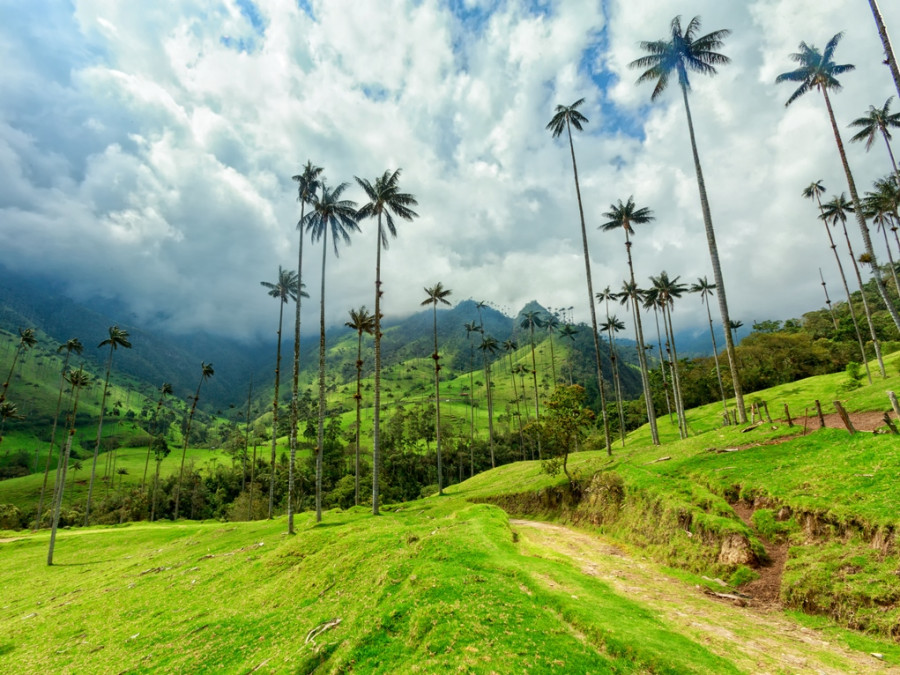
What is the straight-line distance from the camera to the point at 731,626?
1245cm

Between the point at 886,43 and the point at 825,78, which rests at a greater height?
the point at 825,78

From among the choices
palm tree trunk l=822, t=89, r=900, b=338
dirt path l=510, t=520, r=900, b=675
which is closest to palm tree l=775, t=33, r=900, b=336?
palm tree trunk l=822, t=89, r=900, b=338

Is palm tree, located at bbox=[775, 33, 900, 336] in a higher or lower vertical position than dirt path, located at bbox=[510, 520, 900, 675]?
higher

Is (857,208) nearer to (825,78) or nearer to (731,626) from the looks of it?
(825,78)

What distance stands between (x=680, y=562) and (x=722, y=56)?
4146 cm

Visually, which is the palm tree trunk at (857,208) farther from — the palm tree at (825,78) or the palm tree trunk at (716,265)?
the palm tree trunk at (716,265)

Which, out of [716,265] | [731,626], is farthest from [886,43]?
[731,626]

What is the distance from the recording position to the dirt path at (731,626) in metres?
10.1

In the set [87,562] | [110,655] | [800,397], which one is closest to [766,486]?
[110,655]

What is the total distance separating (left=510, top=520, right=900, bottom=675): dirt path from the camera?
1013cm

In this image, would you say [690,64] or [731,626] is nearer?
[731,626]

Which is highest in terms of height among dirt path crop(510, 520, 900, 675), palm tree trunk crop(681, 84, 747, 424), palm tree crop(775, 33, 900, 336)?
palm tree crop(775, 33, 900, 336)

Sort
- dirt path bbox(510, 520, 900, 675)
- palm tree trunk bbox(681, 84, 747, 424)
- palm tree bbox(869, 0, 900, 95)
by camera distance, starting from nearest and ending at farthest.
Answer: dirt path bbox(510, 520, 900, 675) < palm tree bbox(869, 0, 900, 95) < palm tree trunk bbox(681, 84, 747, 424)

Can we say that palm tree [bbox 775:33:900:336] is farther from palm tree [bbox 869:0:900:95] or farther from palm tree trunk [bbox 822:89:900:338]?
palm tree [bbox 869:0:900:95]
